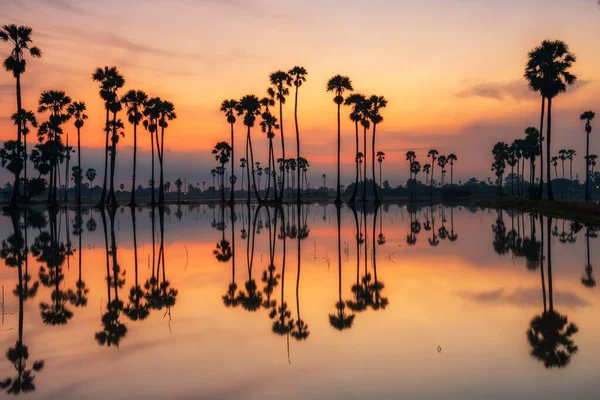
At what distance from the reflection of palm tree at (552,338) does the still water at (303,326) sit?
0.03 meters

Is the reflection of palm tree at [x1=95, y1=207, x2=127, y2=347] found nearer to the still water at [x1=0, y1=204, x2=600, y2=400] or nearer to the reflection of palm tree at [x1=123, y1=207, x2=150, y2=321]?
the still water at [x1=0, y1=204, x2=600, y2=400]

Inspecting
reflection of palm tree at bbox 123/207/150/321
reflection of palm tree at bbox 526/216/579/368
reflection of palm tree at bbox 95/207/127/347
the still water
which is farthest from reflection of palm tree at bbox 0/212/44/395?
reflection of palm tree at bbox 526/216/579/368

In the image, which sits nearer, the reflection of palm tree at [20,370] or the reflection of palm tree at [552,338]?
the reflection of palm tree at [20,370]

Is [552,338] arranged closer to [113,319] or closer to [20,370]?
[113,319]

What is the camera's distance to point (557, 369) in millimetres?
7539

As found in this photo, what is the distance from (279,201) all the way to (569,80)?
156ft

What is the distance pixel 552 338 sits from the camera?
29.6ft

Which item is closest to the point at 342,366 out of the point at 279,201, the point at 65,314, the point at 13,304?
the point at 65,314

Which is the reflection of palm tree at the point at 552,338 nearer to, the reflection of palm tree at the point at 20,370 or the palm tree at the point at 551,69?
the reflection of palm tree at the point at 20,370

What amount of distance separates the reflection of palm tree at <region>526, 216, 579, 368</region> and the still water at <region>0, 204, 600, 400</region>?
3cm

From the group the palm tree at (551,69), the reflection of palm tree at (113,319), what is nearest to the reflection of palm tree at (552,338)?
the reflection of palm tree at (113,319)

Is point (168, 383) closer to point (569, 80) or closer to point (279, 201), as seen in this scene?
point (569, 80)

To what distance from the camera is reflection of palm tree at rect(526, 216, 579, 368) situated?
7.98 meters

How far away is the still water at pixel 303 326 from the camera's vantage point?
713 centimetres
